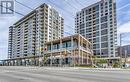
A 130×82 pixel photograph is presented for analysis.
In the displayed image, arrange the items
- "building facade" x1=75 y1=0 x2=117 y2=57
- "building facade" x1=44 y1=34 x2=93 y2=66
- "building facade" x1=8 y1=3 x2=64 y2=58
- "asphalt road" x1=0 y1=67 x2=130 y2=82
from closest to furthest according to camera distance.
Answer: "asphalt road" x1=0 y1=67 x2=130 y2=82 < "building facade" x1=44 y1=34 x2=93 y2=66 < "building facade" x1=8 y1=3 x2=64 y2=58 < "building facade" x1=75 y1=0 x2=117 y2=57

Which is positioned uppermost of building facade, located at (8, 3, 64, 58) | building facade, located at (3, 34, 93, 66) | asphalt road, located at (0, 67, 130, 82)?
building facade, located at (8, 3, 64, 58)

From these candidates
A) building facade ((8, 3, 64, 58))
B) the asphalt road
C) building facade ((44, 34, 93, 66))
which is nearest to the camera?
the asphalt road

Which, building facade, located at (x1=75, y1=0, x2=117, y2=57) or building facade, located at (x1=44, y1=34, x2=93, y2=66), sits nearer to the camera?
building facade, located at (x1=44, y1=34, x2=93, y2=66)

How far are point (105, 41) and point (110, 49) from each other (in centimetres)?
870

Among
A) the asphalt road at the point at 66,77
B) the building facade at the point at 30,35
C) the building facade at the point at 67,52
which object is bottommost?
the asphalt road at the point at 66,77

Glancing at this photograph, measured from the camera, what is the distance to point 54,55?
8569 cm

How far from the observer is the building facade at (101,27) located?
130750mm

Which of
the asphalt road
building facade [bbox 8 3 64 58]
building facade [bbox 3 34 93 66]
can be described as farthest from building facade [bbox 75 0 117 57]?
the asphalt road

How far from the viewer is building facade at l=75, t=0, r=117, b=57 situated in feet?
429

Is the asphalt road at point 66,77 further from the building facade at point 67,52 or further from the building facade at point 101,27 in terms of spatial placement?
the building facade at point 101,27

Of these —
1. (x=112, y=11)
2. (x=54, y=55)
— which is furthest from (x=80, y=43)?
(x=112, y=11)

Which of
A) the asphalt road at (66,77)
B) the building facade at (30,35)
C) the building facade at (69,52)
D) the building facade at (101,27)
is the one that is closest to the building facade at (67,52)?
the building facade at (69,52)

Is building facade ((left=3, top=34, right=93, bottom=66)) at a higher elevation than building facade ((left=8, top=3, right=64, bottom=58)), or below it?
below

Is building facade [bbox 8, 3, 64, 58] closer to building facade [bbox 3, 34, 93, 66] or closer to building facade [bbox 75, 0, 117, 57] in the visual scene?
building facade [bbox 3, 34, 93, 66]
